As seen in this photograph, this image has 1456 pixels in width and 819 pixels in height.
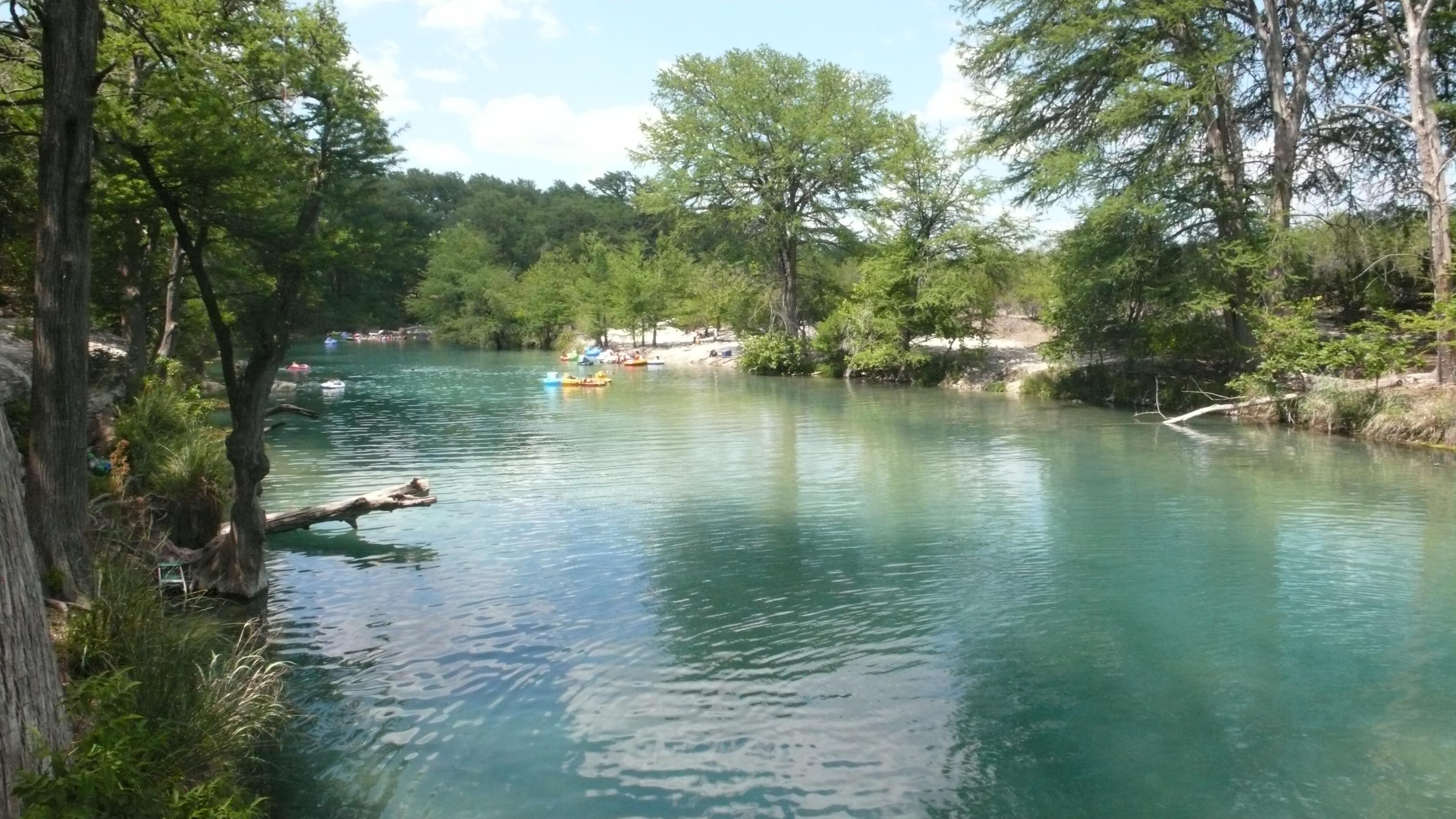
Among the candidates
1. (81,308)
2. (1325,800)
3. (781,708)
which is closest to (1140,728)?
(1325,800)

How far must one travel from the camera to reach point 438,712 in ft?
24.6

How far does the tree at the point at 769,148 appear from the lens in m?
46.4

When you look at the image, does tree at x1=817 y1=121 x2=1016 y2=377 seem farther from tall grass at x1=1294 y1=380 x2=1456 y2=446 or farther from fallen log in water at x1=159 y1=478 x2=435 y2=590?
fallen log in water at x1=159 y1=478 x2=435 y2=590

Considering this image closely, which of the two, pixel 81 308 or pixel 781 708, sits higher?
pixel 81 308

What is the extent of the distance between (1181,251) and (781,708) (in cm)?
2532

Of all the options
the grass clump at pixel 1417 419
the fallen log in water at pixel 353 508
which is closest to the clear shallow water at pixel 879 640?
the fallen log in water at pixel 353 508

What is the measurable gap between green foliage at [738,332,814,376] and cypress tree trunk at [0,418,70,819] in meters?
42.6

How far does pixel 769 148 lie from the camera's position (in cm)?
4778

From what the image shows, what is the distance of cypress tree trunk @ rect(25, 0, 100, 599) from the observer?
7.16 metres

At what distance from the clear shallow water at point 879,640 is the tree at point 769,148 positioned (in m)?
29.7

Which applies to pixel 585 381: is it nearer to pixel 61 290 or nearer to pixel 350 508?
pixel 350 508

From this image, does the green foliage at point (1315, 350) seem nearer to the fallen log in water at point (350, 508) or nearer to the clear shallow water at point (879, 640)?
the clear shallow water at point (879, 640)

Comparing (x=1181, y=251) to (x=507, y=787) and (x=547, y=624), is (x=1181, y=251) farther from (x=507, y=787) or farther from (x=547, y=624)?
(x=507, y=787)

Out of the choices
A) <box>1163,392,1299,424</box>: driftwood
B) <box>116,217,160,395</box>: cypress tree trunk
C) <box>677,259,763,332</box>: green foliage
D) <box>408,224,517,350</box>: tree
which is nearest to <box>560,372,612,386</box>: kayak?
<box>677,259,763,332</box>: green foliage
